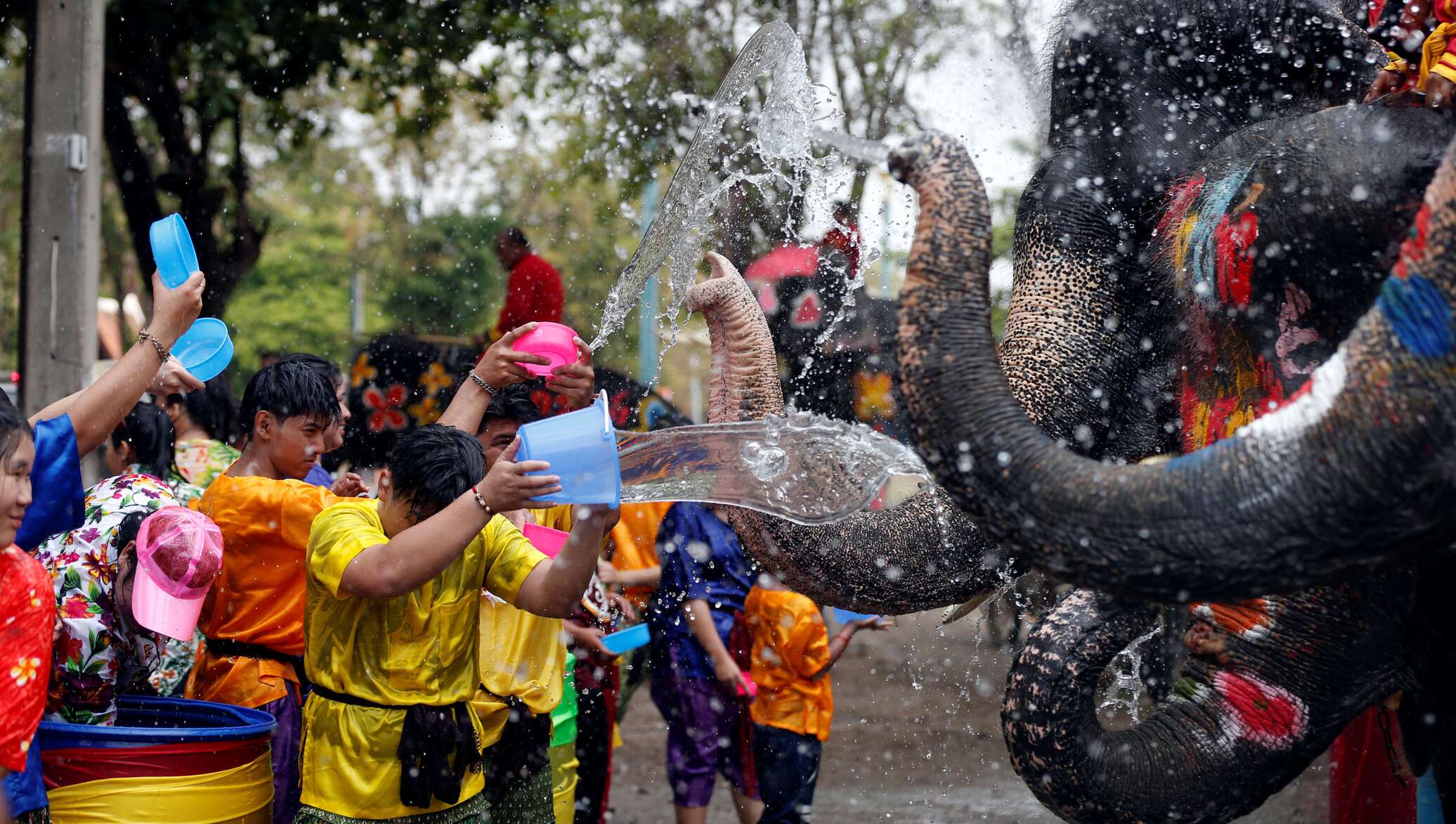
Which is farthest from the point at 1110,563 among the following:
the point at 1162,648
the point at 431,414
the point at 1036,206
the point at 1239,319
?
the point at 431,414

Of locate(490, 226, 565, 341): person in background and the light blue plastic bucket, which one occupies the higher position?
Answer: locate(490, 226, 565, 341): person in background

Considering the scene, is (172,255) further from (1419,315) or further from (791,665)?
(791,665)

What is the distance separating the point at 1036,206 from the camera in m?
2.95

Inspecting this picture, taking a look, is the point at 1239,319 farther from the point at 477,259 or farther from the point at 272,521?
the point at 477,259

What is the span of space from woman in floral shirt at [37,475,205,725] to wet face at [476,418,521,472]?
81 cm

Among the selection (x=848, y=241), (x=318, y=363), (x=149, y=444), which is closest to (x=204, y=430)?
(x=149, y=444)

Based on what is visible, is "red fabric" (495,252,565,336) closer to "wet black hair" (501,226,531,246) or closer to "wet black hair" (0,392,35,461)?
"wet black hair" (501,226,531,246)

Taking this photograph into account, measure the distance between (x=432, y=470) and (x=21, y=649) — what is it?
0.79 metres

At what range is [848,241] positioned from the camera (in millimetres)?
5664

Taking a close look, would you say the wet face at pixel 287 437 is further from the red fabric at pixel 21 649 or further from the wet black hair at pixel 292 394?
the red fabric at pixel 21 649

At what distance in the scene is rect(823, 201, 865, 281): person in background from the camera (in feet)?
17.4

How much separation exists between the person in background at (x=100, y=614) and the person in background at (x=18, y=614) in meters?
0.51

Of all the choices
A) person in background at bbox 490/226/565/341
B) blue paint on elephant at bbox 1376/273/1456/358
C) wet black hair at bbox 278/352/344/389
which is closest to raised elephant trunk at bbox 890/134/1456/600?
blue paint on elephant at bbox 1376/273/1456/358

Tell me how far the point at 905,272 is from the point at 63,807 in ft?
6.60
